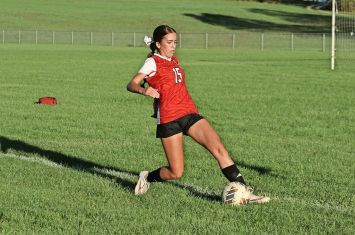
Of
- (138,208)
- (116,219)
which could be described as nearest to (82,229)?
(116,219)

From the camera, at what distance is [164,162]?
439 inches

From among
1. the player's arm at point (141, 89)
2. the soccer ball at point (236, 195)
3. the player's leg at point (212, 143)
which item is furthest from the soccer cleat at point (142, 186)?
the player's arm at point (141, 89)

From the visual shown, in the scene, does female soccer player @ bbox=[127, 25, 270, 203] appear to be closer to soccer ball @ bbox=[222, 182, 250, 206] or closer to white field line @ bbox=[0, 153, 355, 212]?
soccer ball @ bbox=[222, 182, 250, 206]

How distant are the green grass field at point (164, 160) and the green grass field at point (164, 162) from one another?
0.06ft

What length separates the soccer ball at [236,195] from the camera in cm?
805

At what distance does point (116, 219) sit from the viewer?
7438mm

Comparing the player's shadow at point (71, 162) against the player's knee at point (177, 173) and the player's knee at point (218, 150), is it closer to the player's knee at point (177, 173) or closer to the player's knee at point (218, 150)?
the player's knee at point (177, 173)

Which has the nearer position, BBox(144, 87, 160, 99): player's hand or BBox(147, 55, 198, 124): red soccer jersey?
BBox(144, 87, 160, 99): player's hand

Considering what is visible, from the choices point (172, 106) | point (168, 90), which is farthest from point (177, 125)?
point (168, 90)

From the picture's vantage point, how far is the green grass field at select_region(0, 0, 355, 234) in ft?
24.5

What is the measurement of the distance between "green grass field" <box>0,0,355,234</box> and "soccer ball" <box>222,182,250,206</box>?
0.11 m

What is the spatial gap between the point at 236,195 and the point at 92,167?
3037mm

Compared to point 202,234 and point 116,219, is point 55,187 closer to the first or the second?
point 116,219

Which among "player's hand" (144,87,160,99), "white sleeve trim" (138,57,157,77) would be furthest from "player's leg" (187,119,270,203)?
"white sleeve trim" (138,57,157,77)
